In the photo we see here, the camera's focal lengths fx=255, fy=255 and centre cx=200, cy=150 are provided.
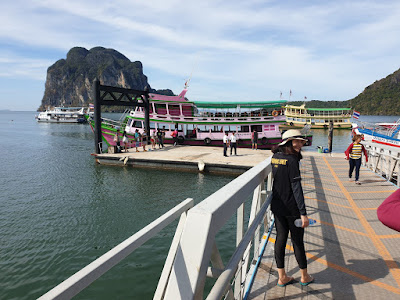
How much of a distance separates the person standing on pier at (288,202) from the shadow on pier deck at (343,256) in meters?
0.23

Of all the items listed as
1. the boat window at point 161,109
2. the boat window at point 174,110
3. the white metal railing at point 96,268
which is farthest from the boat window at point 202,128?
the white metal railing at point 96,268

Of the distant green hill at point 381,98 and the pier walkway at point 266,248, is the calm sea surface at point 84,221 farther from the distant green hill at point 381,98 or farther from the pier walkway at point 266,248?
A: the distant green hill at point 381,98

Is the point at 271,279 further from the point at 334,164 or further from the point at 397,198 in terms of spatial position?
the point at 334,164

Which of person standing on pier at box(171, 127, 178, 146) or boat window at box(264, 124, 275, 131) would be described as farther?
boat window at box(264, 124, 275, 131)

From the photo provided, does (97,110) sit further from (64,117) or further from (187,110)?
(64,117)

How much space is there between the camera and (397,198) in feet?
5.08

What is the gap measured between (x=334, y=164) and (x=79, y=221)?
11.8 m

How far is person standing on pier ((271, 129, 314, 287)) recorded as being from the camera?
2.99 m

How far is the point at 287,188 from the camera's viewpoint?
3.05 meters

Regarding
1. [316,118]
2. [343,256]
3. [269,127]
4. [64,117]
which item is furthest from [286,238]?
[64,117]

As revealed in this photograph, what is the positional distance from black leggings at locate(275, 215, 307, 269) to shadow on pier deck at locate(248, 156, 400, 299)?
323mm

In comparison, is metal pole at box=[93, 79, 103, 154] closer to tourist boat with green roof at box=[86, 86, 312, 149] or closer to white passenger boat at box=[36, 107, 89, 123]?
tourist boat with green roof at box=[86, 86, 312, 149]

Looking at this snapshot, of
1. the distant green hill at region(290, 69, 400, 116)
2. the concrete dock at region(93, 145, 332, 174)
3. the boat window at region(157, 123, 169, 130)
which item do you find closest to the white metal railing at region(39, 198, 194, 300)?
the concrete dock at region(93, 145, 332, 174)

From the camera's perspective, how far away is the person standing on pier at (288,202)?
2.99 meters
